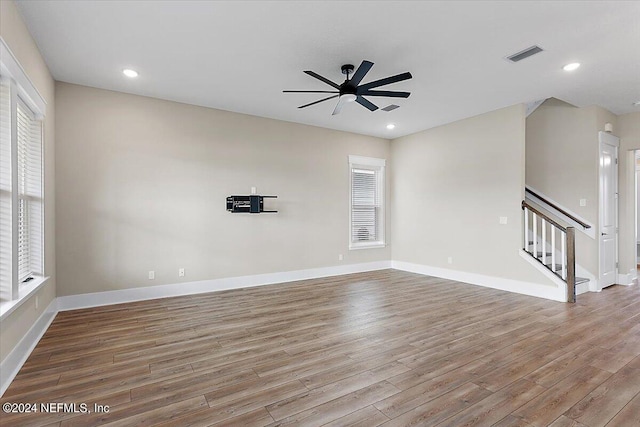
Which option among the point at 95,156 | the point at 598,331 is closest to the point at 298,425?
the point at 598,331

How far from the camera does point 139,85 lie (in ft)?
14.3

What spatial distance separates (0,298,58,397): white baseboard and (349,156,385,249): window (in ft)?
16.4

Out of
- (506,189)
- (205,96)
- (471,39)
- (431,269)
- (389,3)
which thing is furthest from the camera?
(431,269)

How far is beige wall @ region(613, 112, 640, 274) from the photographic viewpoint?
18.5ft

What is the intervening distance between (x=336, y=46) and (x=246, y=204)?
303 centimetres

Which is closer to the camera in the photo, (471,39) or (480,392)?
(480,392)

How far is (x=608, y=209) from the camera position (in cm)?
546

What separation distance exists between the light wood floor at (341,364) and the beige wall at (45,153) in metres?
0.29

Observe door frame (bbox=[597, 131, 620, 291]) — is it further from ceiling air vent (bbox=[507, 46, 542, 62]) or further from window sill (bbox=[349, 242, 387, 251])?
window sill (bbox=[349, 242, 387, 251])

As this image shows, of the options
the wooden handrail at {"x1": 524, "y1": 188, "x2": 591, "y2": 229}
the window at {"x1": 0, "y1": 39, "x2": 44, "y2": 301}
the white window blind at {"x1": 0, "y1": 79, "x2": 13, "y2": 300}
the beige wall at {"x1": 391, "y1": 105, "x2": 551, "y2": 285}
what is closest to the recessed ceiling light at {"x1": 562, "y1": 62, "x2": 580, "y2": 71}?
the beige wall at {"x1": 391, "y1": 105, "x2": 551, "y2": 285}

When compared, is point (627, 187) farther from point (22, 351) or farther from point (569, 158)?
point (22, 351)

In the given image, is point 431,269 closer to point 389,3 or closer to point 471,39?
point 471,39

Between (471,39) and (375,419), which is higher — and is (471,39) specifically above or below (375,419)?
above

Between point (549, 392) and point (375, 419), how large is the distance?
4.38ft
